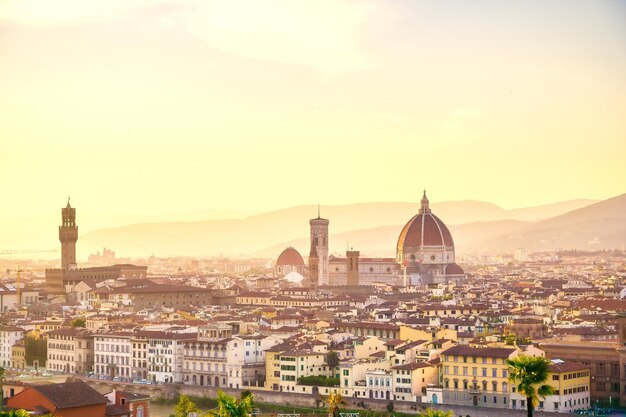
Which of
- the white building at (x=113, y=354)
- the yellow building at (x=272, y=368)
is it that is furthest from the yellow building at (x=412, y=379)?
the white building at (x=113, y=354)

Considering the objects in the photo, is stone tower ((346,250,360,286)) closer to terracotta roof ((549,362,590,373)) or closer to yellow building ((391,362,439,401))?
yellow building ((391,362,439,401))

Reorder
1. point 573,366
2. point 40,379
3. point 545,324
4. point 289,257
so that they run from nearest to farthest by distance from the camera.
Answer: point 573,366 < point 40,379 < point 545,324 < point 289,257

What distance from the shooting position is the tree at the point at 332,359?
51.7 m

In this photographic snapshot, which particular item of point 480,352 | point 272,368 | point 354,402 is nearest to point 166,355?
point 272,368

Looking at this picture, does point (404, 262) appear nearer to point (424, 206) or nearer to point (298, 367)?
point (424, 206)

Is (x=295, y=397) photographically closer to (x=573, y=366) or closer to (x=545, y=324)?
(x=573, y=366)

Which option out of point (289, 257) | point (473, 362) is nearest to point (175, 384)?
point (473, 362)

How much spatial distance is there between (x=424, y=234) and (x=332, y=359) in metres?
71.6

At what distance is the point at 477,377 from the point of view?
4612 centimetres

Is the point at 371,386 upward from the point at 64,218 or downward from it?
downward

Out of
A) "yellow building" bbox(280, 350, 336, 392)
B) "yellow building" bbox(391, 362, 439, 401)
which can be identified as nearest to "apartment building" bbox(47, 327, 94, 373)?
"yellow building" bbox(280, 350, 336, 392)

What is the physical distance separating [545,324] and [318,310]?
65.1 feet

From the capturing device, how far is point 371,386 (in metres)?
48.6

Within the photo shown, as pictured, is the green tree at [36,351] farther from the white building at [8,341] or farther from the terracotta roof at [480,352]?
the terracotta roof at [480,352]
